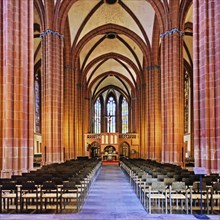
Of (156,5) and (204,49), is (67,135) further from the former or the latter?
(204,49)

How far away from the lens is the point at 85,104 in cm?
4994

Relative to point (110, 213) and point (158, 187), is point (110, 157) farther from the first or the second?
point (158, 187)

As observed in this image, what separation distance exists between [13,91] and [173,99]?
1249 centimetres

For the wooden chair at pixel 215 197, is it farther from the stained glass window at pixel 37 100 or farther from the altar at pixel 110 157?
the altar at pixel 110 157

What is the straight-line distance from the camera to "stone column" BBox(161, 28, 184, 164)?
73.4ft

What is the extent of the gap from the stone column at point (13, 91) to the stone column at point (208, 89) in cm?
771

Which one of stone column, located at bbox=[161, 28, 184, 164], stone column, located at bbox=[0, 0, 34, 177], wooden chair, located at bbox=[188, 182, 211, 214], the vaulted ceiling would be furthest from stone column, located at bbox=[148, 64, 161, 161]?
wooden chair, located at bbox=[188, 182, 211, 214]

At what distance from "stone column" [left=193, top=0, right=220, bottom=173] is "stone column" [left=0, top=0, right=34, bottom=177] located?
771cm

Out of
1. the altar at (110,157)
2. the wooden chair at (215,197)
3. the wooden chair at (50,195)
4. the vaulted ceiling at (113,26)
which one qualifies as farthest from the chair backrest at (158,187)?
the altar at (110,157)

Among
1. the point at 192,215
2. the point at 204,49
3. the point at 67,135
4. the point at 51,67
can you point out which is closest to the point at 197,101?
the point at 204,49

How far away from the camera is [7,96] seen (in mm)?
13227

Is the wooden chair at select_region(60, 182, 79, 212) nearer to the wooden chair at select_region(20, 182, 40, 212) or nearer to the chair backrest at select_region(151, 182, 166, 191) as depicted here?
the wooden chair at select_region(20, 182, 40, 212)

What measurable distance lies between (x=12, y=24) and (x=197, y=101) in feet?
29.0

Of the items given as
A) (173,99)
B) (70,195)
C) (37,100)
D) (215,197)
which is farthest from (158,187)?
(37,100)
